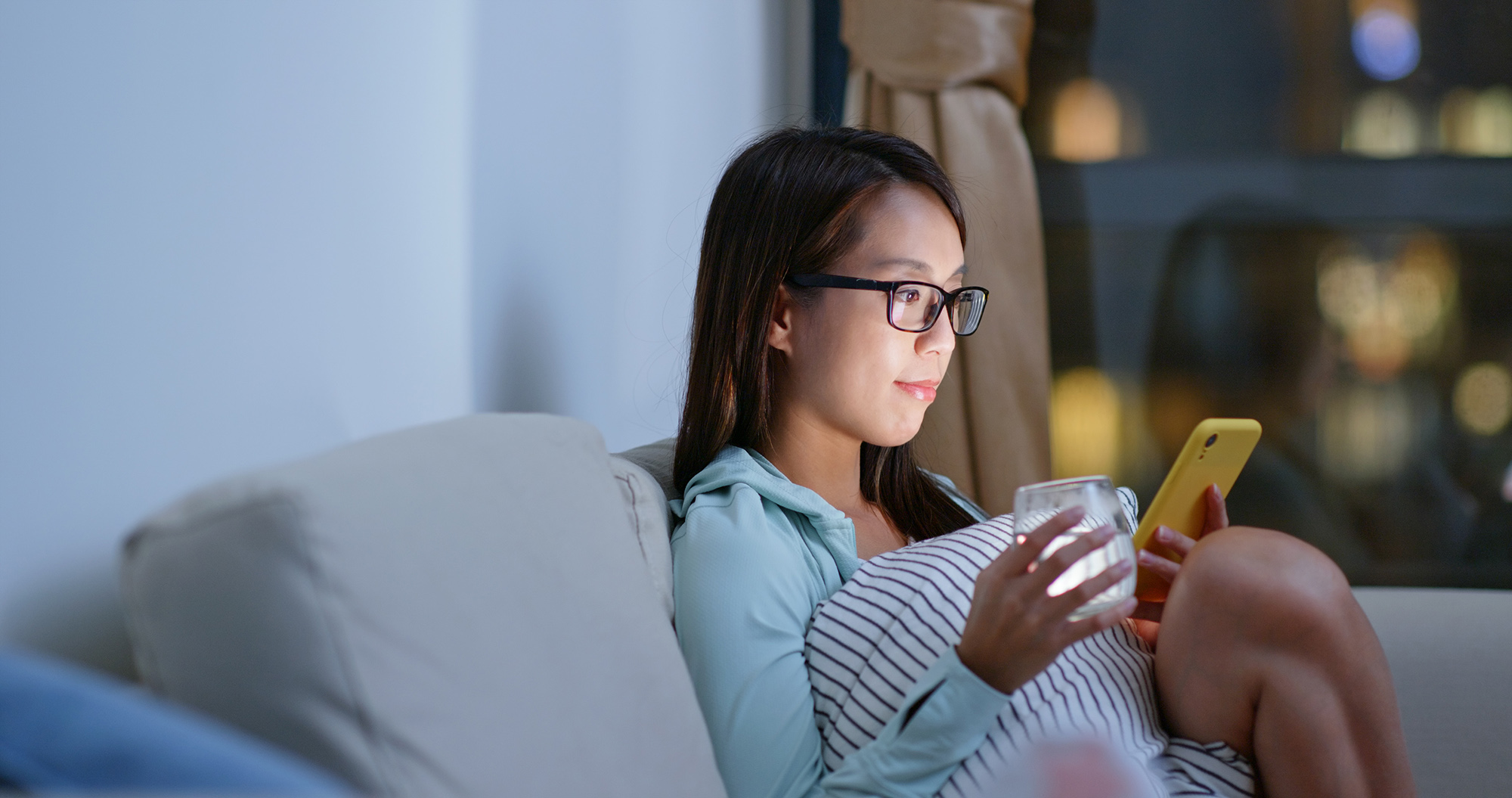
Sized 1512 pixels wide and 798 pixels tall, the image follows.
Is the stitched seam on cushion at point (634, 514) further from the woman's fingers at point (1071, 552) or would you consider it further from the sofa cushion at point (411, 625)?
the woman's fingers at point (1071, 552)

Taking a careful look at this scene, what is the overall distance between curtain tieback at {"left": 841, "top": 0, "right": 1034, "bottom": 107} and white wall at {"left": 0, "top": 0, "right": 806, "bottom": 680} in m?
0.99

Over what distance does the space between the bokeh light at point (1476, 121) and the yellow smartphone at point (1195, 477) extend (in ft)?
5.69

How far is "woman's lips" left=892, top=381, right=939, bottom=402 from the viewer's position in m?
1.32

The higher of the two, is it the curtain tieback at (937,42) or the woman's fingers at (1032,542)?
the curtain tieback at (937,42)

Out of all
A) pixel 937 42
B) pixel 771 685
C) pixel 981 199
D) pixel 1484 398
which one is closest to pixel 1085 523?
pixel 771 685

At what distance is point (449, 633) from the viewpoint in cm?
57

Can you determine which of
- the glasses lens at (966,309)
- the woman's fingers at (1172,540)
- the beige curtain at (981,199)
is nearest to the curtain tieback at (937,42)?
the beige curtain at (981,199)

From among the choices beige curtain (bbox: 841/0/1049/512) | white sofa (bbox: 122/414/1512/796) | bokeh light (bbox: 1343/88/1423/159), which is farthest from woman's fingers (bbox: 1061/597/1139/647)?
bokeh light (bbox: 1343/88/1423/159)

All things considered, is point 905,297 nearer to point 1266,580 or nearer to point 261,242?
point 1266,580

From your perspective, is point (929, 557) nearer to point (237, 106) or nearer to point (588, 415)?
point (588, 415)

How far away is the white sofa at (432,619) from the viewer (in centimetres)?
50

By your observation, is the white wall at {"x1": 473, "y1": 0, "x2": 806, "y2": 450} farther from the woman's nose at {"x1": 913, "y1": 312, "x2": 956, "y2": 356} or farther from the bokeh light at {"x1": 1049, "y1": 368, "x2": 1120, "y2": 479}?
the bokeh light at {"x1": 1049, "y1": 368, "x2": 1120, "y2": 479}

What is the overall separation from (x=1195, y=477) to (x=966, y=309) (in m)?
0.35

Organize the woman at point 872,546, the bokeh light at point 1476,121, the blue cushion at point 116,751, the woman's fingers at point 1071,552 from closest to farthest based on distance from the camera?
the blue cushion at point 116,751 < the woman's fingers at point 1071,552 < the woman at point 872,546 < the bokeh light at point 1476,121
